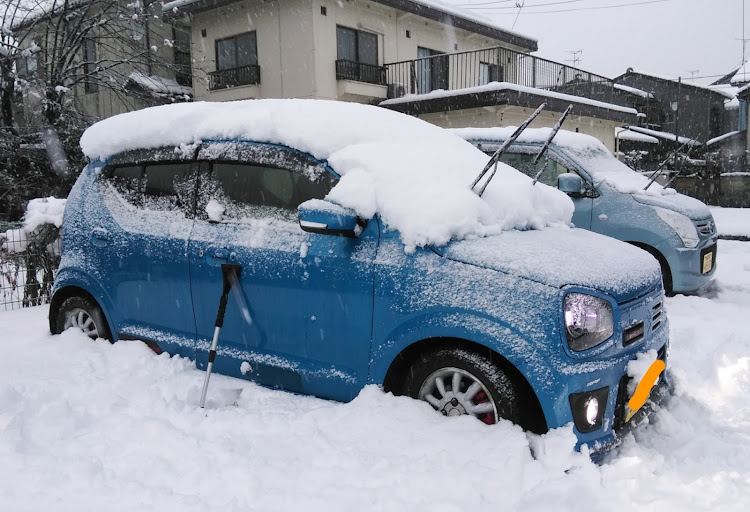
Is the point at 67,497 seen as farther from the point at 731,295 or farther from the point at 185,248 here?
the point at 731,295

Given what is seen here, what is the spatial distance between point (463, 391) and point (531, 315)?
0.52 m

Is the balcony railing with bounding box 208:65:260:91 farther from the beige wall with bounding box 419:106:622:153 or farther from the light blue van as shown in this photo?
the light blue van

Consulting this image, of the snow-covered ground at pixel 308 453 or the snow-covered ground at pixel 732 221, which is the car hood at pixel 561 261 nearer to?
the snow-covered ground at pixel 308 453

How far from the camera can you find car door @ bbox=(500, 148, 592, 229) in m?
6.71

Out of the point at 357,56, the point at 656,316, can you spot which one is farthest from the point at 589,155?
the point at 357,56

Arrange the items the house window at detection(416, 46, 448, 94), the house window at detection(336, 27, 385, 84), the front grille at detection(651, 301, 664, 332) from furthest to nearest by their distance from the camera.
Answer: the house window at detection(416, 46, 448, 94), the house window at detection(336, 27, 385, 84), the front grille at detection(651, 301, 664, 332)

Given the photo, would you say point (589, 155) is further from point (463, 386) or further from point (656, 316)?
point (463, 386)

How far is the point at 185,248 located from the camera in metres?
3.59

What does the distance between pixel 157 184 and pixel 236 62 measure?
1541cm

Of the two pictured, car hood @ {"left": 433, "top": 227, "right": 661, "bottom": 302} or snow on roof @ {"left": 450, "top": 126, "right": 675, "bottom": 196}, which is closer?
car hood @ {"left": 433, "top": 227, "right": 661, "bottom": 302}

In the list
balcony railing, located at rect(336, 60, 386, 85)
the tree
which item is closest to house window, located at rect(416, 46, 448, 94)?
balcony railing, located at rect(336, 60, 386, 85)

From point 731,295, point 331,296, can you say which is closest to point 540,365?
point 331,296

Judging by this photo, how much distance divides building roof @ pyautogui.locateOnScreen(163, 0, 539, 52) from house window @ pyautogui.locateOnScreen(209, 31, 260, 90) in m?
1.11

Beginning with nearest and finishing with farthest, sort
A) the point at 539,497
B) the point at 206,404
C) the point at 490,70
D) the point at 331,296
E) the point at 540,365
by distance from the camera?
the point at 539,497 < the point at 540,365 < the point at 331,296 < the point at 206,404 < the point at 490,70
